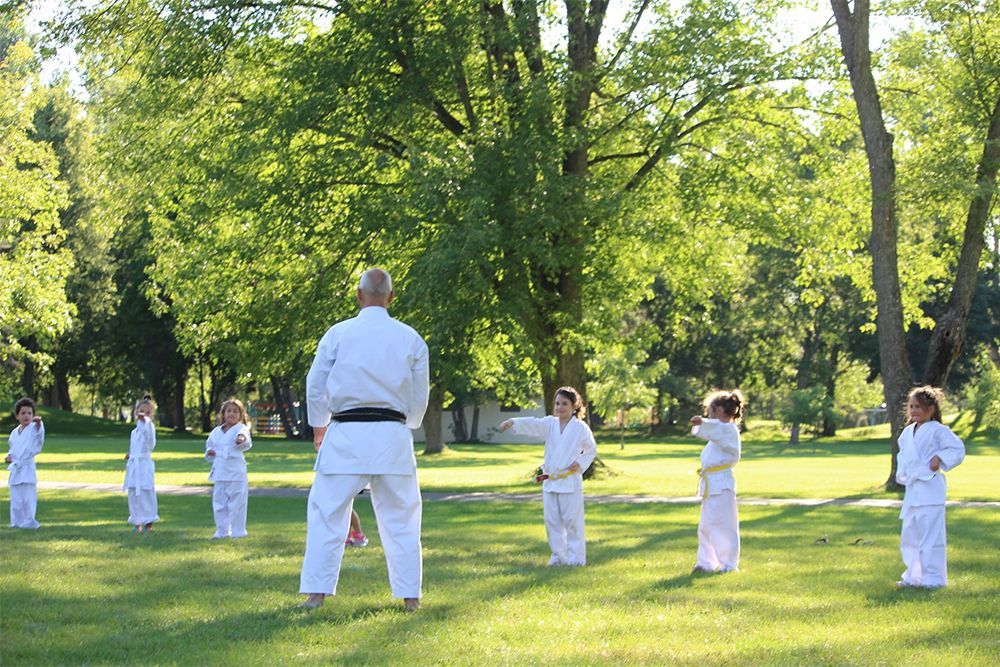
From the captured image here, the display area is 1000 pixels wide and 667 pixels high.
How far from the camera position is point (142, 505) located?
1636 cm

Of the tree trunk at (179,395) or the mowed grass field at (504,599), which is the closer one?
the mowed grass field at (504,599)

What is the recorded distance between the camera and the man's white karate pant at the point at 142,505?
16312 millimetres

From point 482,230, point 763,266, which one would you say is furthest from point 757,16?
point 763,266

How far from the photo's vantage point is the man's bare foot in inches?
340

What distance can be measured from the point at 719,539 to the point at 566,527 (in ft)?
4.77

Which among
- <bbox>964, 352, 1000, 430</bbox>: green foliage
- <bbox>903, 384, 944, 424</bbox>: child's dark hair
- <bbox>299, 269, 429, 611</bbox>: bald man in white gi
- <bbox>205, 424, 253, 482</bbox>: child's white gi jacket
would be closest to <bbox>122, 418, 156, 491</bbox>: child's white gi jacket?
<bbox>205, 424, 253, 482</bbox>: child's white gi jacket

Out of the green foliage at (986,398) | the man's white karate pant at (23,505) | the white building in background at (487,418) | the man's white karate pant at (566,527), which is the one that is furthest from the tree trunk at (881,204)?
the white building in background at (487,418)

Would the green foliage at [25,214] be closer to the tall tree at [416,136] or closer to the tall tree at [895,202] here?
the tall tree at [416,136]

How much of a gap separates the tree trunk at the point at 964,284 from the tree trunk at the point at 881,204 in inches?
27.6

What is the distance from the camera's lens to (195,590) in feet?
32.2

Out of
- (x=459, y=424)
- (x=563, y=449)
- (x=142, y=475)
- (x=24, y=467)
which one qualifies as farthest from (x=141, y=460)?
(x=459, y=424)

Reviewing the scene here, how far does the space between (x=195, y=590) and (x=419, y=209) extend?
12.8 metres

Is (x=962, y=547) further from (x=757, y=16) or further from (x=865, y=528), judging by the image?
(x=757, y=16)

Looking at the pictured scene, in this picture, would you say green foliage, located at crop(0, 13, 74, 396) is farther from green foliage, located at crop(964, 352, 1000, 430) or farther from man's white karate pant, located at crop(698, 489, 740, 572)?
green foliage, located at crop(964, 352, 1000, 430)
